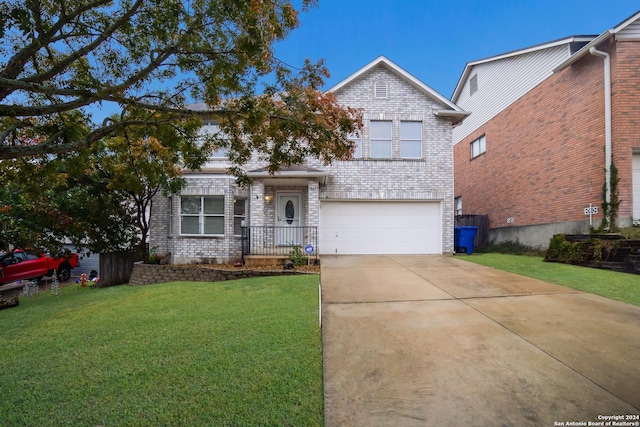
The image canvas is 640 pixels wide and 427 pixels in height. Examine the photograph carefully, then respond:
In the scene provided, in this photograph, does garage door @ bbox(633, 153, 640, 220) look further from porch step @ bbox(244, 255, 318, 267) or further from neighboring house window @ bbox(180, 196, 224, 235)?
neighboring house window @ bbox(180, 196, 224, 235)

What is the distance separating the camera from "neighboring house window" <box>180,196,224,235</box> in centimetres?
1133

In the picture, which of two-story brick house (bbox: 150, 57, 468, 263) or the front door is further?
the front door

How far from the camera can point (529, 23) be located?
21922mm

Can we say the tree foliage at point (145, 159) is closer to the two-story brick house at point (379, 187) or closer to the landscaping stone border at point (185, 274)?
the landscaping stone border at point (185, 274)

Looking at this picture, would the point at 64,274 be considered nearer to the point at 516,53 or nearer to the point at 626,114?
the point at 626,114

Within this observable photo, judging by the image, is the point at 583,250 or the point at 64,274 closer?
the point at 583,250

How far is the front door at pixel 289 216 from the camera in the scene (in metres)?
11.9

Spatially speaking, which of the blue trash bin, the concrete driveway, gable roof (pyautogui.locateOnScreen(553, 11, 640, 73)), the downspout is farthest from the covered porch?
gable roof (pyautogui.locateOnScreen(553, 11, 640, 73))

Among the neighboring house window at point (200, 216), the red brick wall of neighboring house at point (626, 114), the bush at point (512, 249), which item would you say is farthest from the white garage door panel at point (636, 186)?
the neighboring house window at point (200, 216)

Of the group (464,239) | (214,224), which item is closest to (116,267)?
(214,224)

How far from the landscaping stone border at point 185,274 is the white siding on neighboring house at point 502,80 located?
12517 millimetres

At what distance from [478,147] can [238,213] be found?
1313cm

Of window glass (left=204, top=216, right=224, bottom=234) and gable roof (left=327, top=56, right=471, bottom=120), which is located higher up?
gable roof (left=327, top=56, right=471, bottom=120)

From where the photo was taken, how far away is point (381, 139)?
39.6ft
